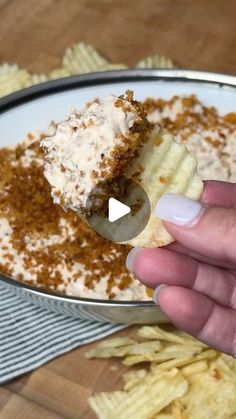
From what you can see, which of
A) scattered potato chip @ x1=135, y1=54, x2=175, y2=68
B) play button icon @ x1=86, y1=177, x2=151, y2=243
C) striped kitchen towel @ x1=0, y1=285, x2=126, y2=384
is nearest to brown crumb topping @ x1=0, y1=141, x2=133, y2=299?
striped kitchen towel @ x1=0, y1=285, x2=126, y2=384

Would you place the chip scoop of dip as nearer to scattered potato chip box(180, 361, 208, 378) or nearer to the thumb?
the thumb

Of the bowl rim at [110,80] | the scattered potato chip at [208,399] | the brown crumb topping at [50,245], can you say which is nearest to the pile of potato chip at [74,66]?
the bowl rim at [110,80]

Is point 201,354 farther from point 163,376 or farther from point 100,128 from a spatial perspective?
point 100,128

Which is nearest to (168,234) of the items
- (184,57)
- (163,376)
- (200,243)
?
(200,243)

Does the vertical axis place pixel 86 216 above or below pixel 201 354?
above

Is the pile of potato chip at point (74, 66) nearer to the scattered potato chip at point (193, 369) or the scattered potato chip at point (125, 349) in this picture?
the scattered potato chip at point (125, 349)

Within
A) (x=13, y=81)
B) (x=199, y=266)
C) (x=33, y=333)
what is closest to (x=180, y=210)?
(x=199, y=266)

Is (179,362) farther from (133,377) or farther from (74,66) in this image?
(74,66)
